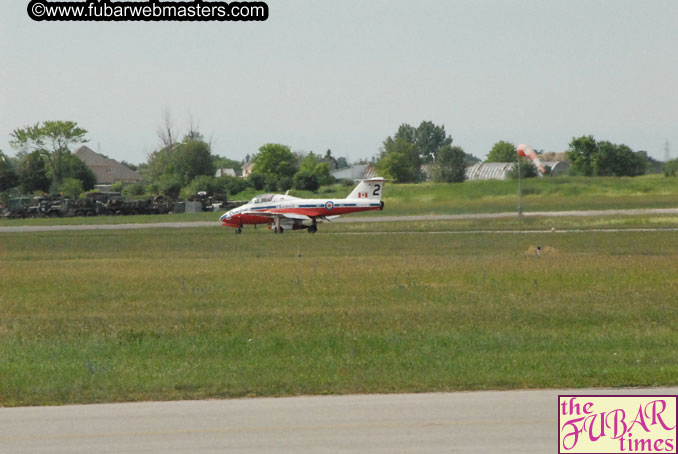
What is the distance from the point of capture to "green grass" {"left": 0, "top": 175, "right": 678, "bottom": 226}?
190 ft

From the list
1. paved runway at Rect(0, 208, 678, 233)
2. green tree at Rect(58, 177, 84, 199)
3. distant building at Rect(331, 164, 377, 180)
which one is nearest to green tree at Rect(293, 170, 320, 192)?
green tree at Rect(58, 177, 84, 199)

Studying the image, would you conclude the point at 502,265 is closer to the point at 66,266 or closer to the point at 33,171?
the point at 66,266

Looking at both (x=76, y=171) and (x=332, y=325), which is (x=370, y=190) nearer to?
(x=332, y=325)

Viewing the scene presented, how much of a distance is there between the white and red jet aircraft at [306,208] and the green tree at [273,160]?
76723 millimetres

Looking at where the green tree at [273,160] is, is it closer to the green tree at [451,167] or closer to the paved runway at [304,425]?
the green tree at [451,167]

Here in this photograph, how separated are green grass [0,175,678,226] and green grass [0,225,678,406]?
2210cm

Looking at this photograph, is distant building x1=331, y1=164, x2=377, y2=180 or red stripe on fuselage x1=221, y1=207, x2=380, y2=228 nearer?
red stripe on fuselage x1=221, y1=207, x2=380, y2=228

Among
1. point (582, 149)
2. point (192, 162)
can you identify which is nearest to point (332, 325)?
point (582, 149)

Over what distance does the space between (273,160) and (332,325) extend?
120 metres

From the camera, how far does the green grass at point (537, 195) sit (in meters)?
58.0

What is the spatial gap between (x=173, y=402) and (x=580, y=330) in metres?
8.97

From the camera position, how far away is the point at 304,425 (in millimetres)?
10898

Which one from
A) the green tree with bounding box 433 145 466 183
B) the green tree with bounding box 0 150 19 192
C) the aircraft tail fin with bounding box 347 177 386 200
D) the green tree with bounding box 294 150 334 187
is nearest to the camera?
the aircraft tail fin with bounding box 347 177 386 200

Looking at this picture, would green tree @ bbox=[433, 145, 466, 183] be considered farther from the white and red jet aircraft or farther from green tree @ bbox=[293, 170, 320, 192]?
green tree @ bbox=[293, 170, 320, 192]
